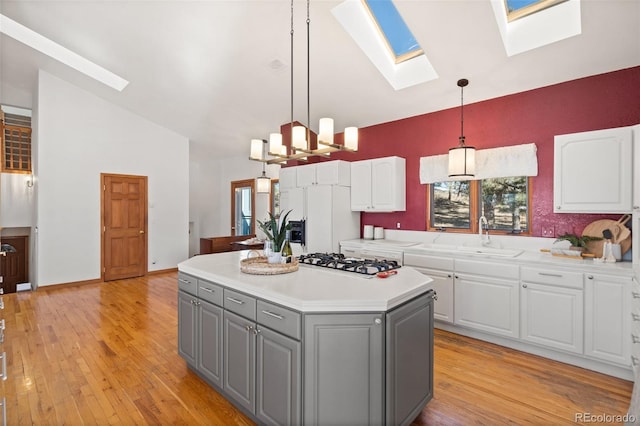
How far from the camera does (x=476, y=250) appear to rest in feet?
11.5

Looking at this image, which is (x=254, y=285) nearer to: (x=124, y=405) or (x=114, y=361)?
(x=124, y=405)

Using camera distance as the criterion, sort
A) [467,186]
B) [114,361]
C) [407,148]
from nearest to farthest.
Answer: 1. [114,361]
2. [467,186]
3. [407,148]

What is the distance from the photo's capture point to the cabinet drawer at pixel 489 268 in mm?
2995

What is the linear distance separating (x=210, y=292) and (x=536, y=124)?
3.72 m

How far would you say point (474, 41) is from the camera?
9.84 feet

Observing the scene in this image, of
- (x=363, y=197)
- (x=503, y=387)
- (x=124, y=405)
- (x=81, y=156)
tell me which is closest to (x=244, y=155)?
(x=81, y=156)

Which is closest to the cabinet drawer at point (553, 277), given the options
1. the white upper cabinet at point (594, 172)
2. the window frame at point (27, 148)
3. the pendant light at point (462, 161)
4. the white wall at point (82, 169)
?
the white upper cabinet at point (594, 172)

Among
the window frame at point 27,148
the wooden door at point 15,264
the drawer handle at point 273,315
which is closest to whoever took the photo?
the drawer handle at point 273,315

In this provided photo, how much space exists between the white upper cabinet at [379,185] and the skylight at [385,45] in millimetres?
1042

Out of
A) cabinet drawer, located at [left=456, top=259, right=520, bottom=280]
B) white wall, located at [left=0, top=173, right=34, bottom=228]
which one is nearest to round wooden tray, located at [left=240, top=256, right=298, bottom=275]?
cabinet drawer, located at [left=456, top=259, right=520, bottom=280]

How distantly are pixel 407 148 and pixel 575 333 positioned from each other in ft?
9.24

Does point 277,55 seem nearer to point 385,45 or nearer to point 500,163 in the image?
point 385,45

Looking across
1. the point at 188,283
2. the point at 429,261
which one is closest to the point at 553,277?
the point at 429,261

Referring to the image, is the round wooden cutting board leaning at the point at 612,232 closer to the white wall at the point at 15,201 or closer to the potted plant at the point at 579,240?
the potted plant at the point at 579,240
